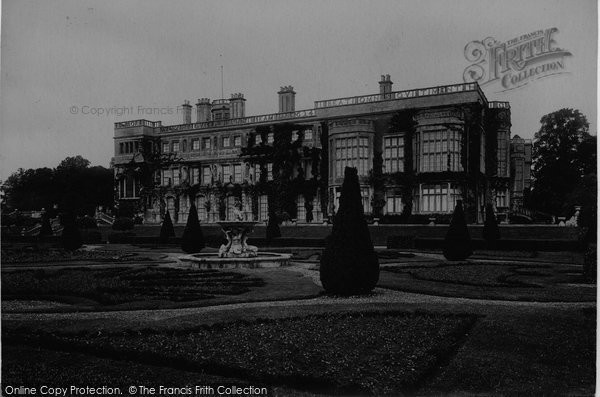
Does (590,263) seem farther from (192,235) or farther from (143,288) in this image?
(192,235)

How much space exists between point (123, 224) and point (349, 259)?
593 inches

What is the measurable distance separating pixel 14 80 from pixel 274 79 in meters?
5.08

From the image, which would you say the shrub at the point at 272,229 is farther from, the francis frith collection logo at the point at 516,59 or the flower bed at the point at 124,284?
the francis frith collection logo at the point at 516,59

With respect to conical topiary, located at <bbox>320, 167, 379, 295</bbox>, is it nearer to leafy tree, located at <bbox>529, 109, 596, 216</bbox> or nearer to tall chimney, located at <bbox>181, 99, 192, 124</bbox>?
leafy tree, located at <bbox>529, 109, 596, 216</bbox>

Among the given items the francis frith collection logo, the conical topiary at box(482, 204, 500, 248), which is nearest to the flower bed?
the francis frith collection logo

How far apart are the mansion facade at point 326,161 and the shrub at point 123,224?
1.82ft

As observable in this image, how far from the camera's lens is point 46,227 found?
21047 mm

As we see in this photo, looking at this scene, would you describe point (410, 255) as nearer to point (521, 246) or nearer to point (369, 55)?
point (521, 246)

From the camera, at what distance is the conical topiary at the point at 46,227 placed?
20.0m

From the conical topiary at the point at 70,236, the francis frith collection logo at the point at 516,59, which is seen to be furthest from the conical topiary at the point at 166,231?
the francis frith collection logo at the point at 516,59

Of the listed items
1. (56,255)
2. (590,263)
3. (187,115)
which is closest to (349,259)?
(590,263)

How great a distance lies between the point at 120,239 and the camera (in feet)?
76.7

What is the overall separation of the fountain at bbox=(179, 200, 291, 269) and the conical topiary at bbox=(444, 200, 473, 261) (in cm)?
455

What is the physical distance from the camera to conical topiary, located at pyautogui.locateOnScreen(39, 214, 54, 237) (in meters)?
20.0
